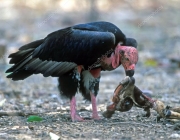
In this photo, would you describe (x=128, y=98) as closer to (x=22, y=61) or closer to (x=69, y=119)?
(x=69, y=119)

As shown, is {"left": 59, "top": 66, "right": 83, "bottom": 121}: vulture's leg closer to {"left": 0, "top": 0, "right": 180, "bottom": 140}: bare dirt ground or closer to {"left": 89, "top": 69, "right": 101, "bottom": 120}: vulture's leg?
{"left": 0, "top": 0, "right": 180, "bottom": 140}: bare dirt ground

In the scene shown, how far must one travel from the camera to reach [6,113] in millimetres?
6648

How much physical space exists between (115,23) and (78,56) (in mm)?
12583

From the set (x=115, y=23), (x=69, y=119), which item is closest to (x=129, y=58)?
(x=69, y=119)

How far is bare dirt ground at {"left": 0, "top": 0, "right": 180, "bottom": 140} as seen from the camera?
18.6 ft

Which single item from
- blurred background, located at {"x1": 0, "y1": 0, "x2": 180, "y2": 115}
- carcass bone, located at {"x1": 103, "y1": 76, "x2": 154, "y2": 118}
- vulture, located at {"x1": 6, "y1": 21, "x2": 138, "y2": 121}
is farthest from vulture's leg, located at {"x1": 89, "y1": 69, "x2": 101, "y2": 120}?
blurred background, located at {"x1": 0, "y1": 0, "x2": 180, "y2": 115}

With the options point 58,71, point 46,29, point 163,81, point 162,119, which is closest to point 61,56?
point 58,71

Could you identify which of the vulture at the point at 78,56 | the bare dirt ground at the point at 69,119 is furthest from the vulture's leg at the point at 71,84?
the bare dirt ground at the point at 69,119

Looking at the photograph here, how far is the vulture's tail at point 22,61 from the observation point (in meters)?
6.79

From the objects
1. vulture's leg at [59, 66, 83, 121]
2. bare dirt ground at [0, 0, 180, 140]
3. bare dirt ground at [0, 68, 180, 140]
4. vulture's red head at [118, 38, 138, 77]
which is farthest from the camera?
vulture's leg at [59, 66, 83, 121]

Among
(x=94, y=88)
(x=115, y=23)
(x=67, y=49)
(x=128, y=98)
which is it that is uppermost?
(x=115, y=23)

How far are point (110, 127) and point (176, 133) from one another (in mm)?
686

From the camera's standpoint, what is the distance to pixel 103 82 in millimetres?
10758

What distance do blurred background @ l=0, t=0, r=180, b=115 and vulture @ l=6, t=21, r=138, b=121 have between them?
4.71 feet
